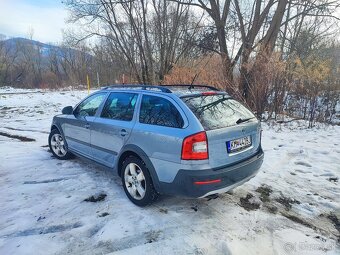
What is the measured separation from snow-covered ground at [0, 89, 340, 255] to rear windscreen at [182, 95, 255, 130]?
117cm

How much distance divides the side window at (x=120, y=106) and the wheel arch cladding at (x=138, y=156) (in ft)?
1.44

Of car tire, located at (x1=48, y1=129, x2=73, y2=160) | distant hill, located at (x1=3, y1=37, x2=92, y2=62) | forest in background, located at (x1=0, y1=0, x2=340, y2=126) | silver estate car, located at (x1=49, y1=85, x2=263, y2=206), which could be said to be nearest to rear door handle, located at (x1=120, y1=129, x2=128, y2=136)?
silver estate car, located at (x1=49, y1=85, x2=263, y2=206)

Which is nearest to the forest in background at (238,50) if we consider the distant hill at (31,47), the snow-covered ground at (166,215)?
the snow-covered ground at (166,215)

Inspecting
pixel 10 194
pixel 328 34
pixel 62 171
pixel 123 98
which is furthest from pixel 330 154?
pixel 328 34

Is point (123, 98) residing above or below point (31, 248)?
above

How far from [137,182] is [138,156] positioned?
0.38 metres

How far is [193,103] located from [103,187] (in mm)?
2035

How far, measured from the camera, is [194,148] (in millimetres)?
3162

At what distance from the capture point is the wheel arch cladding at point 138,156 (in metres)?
3.52

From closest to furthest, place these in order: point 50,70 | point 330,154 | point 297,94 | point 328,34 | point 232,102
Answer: point 232,102
point 330,154
point 297,94
point 328,34
point 50,70

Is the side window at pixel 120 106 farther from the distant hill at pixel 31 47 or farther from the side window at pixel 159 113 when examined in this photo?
the distant hill at pixel 31 47

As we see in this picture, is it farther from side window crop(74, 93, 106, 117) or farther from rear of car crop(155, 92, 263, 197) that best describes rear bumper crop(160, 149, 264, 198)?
side window crop(74, 93, 106, 117)

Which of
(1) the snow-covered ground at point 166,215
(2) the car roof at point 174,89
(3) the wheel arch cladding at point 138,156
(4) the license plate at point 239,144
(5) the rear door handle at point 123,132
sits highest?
(2) the car roof at point 174,89

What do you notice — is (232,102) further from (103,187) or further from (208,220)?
(103,187)
